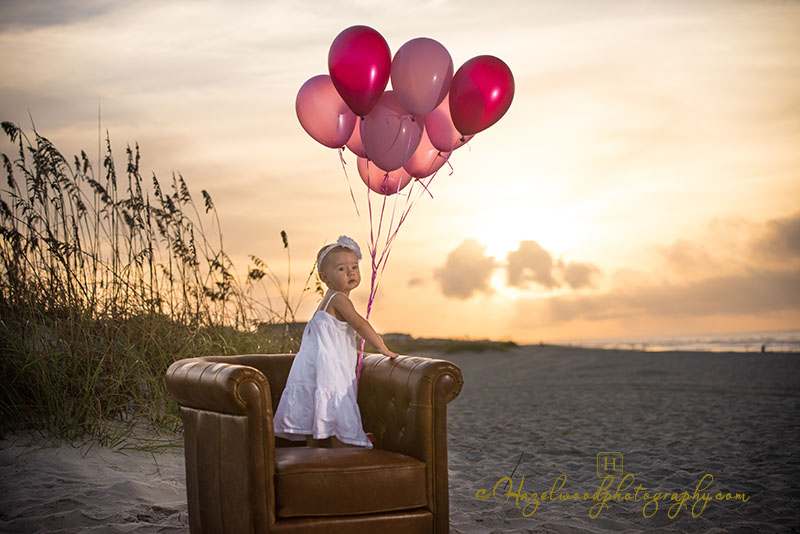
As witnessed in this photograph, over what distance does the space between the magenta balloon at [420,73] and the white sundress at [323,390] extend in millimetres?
1048

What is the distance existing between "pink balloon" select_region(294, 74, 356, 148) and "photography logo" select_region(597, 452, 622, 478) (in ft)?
8.88

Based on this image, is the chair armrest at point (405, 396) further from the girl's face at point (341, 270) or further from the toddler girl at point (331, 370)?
the girl's face at point (341, 270)

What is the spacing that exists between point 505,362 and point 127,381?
34.8 feet

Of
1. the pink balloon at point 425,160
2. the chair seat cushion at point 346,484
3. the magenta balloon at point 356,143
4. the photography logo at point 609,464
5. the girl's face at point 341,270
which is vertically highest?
the magenta balloon at point 356,143

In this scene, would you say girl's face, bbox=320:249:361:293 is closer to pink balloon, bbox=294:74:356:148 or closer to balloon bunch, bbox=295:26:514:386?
balloon bunch, bbox=295:26:514:386

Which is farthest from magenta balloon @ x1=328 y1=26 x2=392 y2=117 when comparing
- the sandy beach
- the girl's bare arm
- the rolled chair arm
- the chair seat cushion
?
the sandy beach

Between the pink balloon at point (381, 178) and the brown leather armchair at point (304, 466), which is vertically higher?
the pink balloon at point (381, 178)

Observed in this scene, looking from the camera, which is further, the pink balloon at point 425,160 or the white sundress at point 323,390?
the pink balloon at point 425,160

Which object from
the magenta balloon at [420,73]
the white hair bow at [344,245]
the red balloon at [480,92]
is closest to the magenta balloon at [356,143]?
the magenta balloon at [420,73]

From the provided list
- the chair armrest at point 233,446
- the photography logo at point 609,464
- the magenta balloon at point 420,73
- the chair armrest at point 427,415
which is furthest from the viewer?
the photography logo at point 609,464

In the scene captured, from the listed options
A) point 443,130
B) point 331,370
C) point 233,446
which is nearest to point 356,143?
point 443,130

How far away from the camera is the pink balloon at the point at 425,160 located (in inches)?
163

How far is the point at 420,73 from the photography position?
351 centimetres

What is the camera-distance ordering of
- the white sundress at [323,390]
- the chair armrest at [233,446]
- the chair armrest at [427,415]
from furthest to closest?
1. the white sundress at [323,390]
2. the chair armrest at [427,415]
3. the chair armrest at [233,446]
